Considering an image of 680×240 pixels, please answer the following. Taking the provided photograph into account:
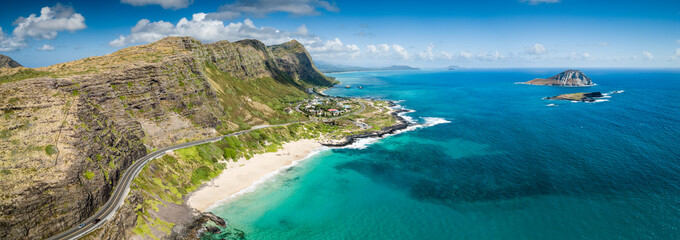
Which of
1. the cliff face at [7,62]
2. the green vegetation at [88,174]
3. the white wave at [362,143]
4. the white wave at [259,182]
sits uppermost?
the cliff face at [7,62]

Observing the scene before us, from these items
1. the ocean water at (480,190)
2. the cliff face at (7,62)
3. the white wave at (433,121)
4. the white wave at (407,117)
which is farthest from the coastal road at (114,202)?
the cliff face at (7,62)

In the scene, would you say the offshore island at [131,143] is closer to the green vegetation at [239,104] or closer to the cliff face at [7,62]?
the green vegetation at [239,104]

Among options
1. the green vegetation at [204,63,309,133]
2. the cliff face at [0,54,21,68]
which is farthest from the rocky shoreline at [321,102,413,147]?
the cliff face at [0,54,21,68]

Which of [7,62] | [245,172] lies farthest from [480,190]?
[7,62]

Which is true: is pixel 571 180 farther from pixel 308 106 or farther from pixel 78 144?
pixel 308 106

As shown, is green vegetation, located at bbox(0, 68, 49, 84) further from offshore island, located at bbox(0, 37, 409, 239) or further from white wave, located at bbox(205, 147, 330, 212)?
white wave, located at bbox(205, 147, 330, 212)

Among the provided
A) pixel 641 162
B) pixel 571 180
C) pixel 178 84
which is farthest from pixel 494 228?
pixel 178 84

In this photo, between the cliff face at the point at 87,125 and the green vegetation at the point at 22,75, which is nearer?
the cliff face at the point at 87,125
